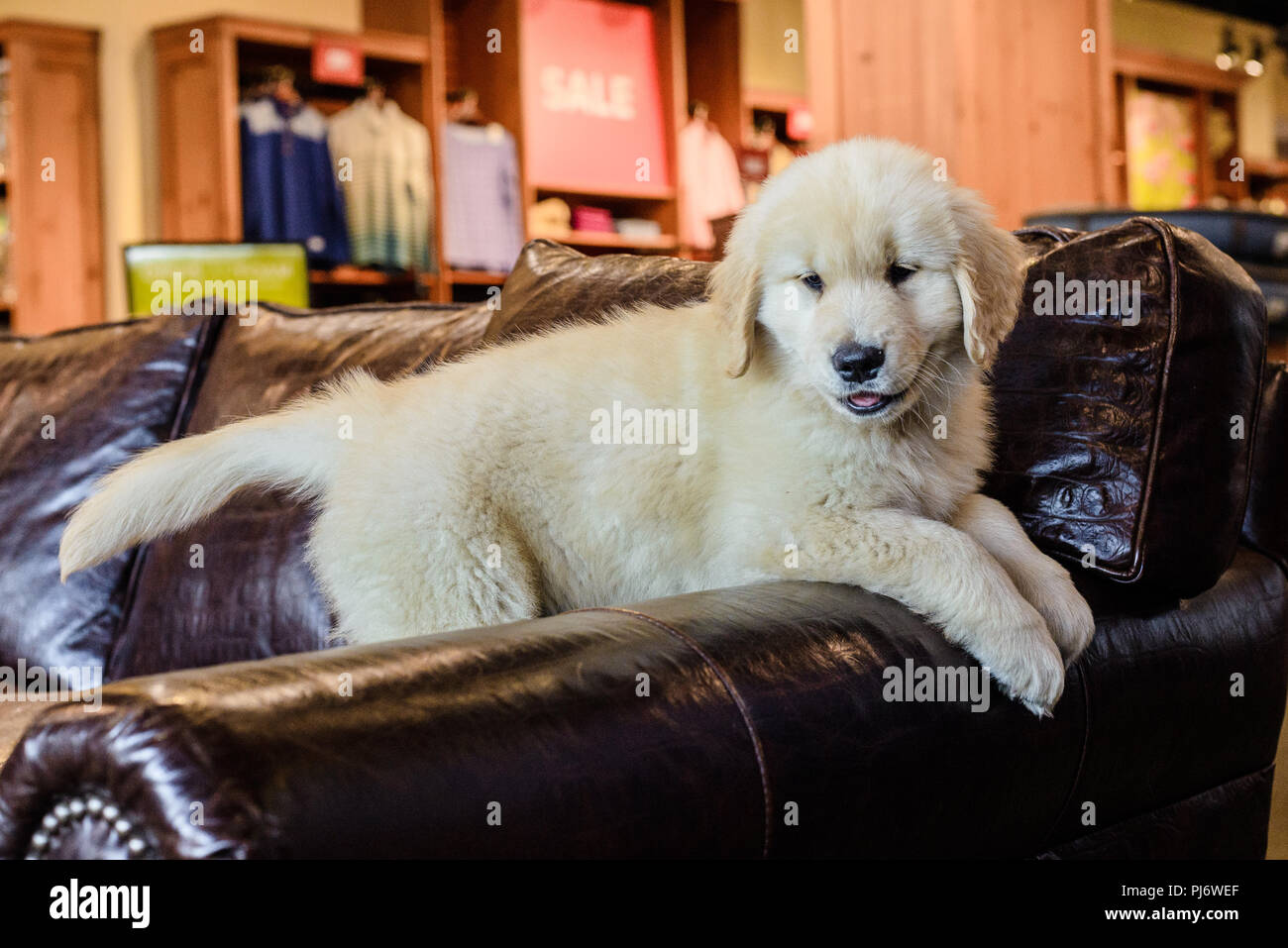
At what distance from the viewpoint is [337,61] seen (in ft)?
25.8

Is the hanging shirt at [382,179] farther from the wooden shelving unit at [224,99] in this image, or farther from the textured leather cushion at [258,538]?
the textured leather cushion at [258,538]

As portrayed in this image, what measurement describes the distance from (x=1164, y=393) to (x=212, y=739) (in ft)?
4.36

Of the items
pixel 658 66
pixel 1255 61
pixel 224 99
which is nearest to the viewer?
pixel 224 99

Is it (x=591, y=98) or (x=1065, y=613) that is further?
(x=591, y=98)

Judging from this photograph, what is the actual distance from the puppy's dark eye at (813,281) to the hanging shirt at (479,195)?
6.92 meters

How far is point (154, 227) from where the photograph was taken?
26.8ft

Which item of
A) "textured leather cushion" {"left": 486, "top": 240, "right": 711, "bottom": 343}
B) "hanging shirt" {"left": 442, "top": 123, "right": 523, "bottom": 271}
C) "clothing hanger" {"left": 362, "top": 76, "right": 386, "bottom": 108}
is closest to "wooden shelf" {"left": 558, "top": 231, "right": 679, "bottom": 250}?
"hanging shirt" {"left": 442, "top": 123, "right": 523, "bottom": 271}

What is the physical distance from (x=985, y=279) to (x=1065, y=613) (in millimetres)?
465

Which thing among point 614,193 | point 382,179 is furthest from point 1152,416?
point 614,193

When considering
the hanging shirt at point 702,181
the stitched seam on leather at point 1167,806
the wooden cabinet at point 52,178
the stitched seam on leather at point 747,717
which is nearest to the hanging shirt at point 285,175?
the wooden cabinet at point 52,178

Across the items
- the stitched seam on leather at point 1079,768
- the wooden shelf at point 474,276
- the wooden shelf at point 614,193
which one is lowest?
the stitched seam on leather at point 1079,768

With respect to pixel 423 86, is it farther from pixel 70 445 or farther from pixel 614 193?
pixel 70 445

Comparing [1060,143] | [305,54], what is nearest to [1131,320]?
[1060,143]

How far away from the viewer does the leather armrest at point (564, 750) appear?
0.82 m
